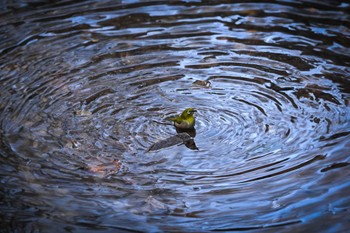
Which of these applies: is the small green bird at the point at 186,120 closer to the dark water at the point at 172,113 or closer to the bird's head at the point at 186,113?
the bird's head at the point at 186,113

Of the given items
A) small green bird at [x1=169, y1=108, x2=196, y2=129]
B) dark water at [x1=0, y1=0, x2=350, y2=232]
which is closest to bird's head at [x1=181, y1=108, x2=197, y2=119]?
small green bird at [x1=169, y1=108, x2=196, y2=129]

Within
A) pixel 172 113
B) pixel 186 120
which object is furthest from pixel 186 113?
pixel 172 113

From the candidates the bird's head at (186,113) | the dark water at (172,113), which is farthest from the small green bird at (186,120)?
the dark water at (172,113)

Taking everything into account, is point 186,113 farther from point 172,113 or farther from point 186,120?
point 172,113

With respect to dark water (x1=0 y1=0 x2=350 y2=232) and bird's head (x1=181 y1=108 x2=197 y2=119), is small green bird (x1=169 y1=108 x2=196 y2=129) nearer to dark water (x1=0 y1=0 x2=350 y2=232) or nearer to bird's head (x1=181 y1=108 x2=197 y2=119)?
bird's head (x1=181 y1=108 x2=197 y2=119)

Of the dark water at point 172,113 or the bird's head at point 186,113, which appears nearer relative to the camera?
the dark water at point 172,113

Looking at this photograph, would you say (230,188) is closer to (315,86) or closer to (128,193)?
(128,193)
